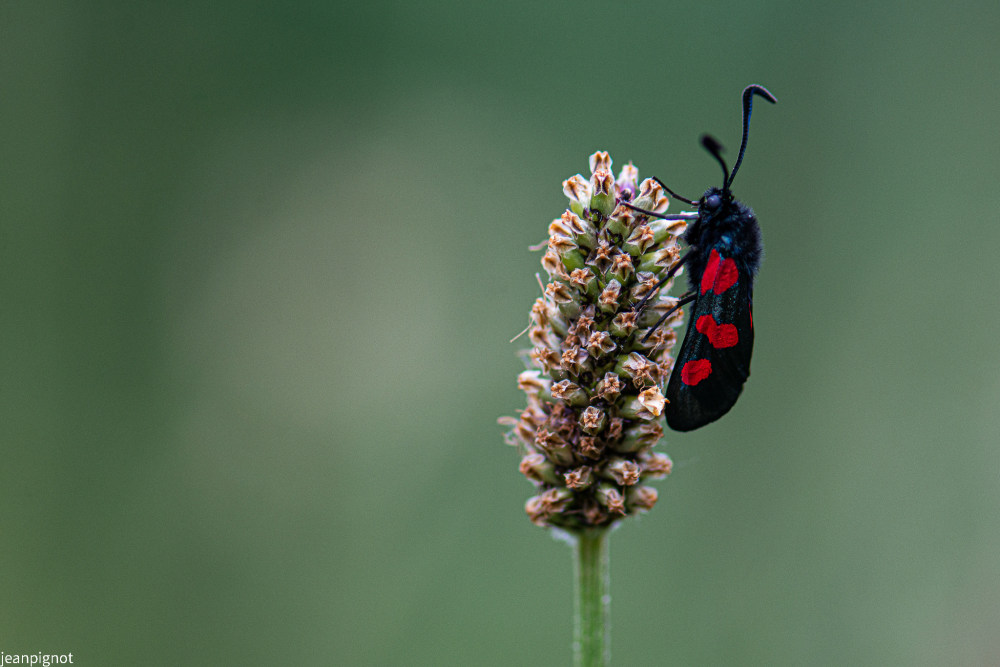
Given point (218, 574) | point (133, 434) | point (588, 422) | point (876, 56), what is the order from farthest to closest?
point (876, 56) < point (133, 434) < point (218, 574) < point (588, 422)

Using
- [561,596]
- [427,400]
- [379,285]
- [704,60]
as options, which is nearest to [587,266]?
[561,596]

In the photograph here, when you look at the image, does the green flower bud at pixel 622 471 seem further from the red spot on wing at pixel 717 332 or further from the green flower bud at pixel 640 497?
the red spot on wing at pixel 717 332

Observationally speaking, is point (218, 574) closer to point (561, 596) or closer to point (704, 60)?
point (561, 596)

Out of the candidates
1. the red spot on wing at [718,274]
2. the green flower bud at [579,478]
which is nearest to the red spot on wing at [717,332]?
the red spot on wing at [718,274]

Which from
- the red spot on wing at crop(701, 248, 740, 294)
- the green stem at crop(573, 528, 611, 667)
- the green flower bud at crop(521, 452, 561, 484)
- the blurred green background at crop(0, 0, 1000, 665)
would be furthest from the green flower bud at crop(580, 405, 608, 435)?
the blurred green background at crop(0, 0, 1000, 665)

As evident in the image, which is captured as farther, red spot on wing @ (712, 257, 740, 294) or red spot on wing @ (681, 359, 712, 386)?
red spot on wing @ (712, 257, 740, 294)

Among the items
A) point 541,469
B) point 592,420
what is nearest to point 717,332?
point 592,420

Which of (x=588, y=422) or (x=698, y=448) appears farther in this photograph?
(x=698, y=448)

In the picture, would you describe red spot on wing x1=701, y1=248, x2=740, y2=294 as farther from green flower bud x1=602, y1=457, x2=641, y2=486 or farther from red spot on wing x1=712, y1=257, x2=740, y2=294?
green flower bud x1=602, y1=457, x2=641, y2=486
